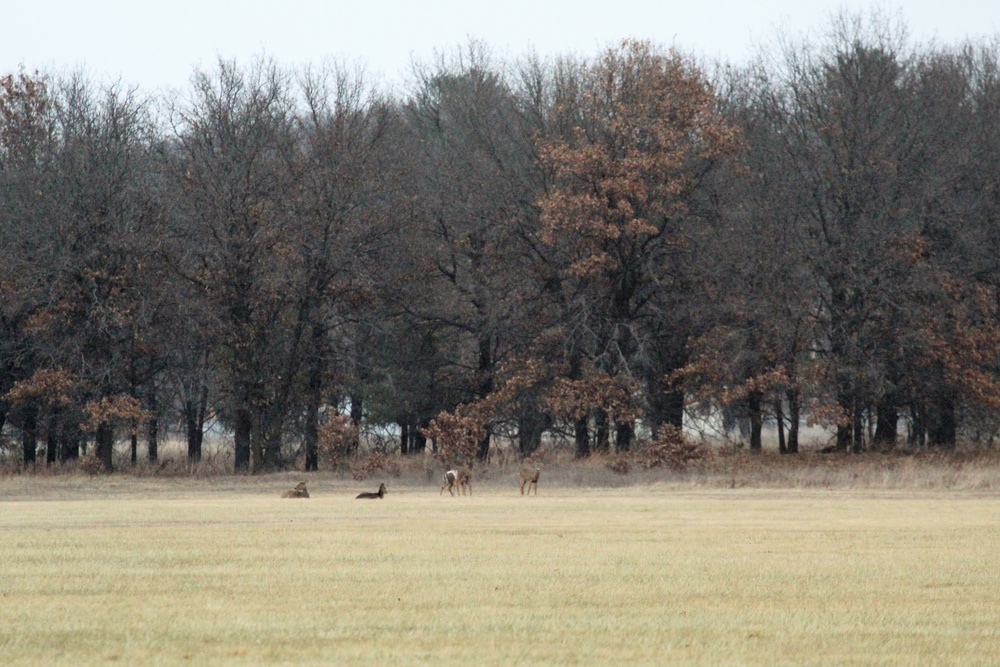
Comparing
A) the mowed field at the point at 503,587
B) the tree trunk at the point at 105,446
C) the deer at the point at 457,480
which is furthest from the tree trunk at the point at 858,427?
the tree trunk at the point at 105,446

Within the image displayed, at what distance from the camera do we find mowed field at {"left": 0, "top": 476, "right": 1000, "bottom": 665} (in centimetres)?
1147

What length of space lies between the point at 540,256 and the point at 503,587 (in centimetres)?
3527

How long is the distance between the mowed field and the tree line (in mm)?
18683

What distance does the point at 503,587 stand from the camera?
15461 mm

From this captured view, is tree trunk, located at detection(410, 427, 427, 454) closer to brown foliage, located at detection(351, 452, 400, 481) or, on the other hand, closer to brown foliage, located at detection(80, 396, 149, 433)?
brown foliage, located at detection(351, 452, 400, 481)

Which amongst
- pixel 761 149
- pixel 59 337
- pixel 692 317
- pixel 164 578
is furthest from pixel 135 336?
pixel 164 578

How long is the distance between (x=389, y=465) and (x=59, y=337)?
39.5 feet

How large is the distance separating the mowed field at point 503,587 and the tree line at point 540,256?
61.3 feet

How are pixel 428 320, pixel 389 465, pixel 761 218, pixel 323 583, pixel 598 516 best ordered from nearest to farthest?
pixel 323 583 → pixel 598 516 → pixel 389 465 → pixel 761 218 → pixel 428 320

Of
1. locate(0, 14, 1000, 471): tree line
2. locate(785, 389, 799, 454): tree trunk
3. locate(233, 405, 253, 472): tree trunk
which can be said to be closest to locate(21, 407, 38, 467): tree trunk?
locate(0, 14, 1000, 471): tree line

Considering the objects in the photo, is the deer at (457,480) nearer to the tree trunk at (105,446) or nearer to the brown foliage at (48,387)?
the brown foliage at (48,387)

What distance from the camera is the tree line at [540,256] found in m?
46.5

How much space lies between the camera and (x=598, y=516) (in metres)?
27.7

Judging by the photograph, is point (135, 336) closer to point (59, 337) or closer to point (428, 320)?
point (59, 337)
